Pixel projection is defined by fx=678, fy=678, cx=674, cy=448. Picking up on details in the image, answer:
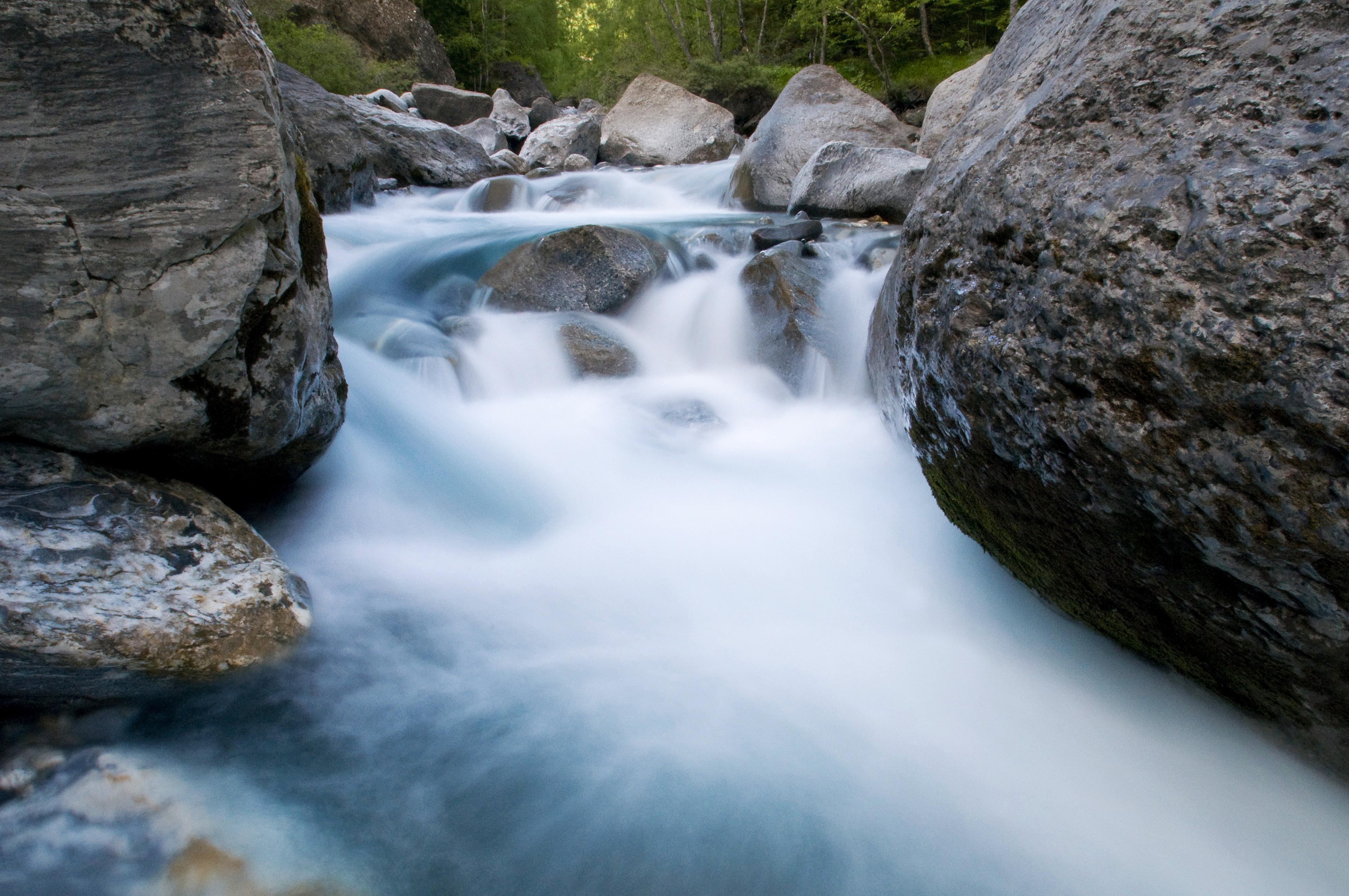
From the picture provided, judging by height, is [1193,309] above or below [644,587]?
above

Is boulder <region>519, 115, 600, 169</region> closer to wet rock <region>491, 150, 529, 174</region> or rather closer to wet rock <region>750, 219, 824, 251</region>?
wet rock <region>491, 150, 529, 174</region>

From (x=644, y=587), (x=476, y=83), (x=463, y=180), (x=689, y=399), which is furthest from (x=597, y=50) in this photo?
(x=644, y=587)

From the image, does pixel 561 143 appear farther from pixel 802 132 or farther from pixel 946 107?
pixel 946 107

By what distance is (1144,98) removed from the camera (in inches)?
60.9

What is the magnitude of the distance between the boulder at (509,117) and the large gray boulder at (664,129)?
3.09 m

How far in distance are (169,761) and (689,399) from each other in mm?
3215

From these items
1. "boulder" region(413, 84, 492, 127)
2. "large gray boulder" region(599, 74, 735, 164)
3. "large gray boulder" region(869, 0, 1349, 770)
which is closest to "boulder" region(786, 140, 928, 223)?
"large gray boulder" region(869, 0, 1349, 770)

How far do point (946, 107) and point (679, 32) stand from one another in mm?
17966

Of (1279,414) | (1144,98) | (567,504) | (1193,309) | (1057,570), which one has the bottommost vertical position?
(567,504)

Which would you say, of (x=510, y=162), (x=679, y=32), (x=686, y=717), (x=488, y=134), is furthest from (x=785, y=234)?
(x=679, y=32)

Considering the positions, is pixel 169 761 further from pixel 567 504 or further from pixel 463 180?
pixel 463 180

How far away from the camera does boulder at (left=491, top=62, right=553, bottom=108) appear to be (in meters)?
29.6

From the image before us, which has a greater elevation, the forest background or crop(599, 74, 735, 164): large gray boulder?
the forest background

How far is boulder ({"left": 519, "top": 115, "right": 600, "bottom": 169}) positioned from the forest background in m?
5.23
